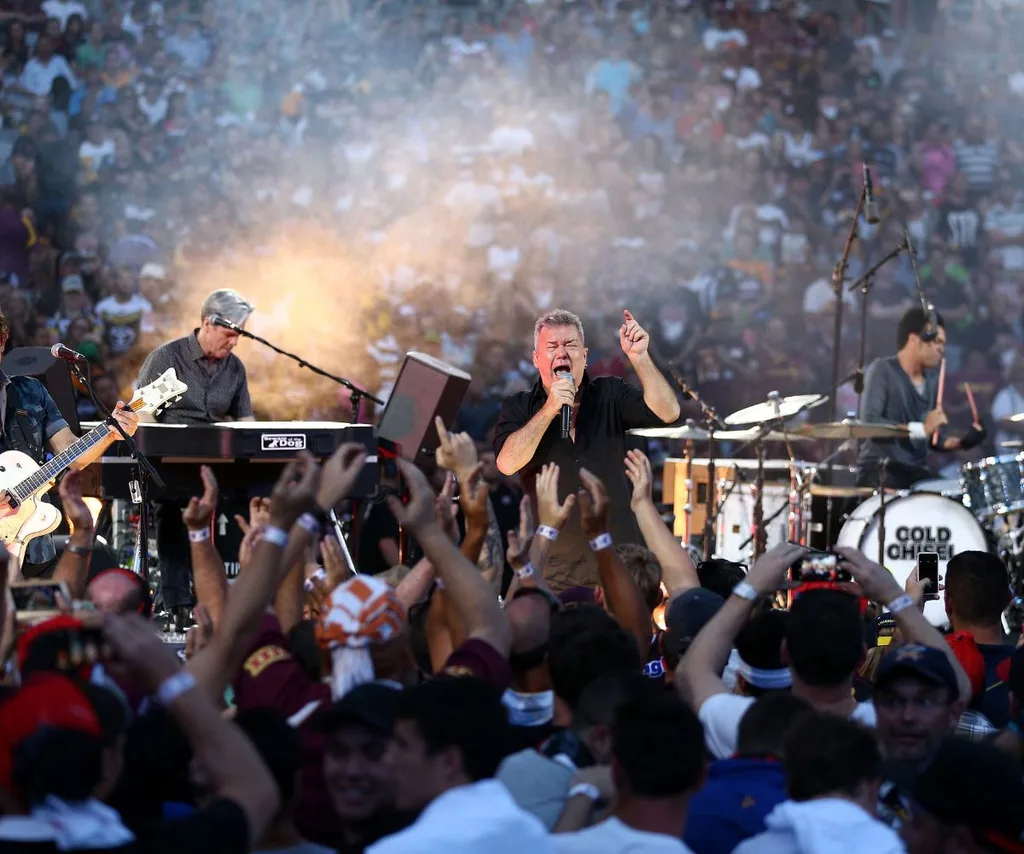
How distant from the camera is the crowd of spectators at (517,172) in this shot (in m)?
13.8

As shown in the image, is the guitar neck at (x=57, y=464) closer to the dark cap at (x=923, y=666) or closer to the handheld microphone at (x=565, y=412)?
the handheld microphone at (x=565, y=412)

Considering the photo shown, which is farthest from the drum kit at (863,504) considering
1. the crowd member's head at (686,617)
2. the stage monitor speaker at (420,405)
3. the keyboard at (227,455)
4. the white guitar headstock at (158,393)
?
the crowd member's head at (686,617)

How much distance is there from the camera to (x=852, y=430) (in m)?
10.3

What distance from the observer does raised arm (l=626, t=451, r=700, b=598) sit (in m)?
5.24

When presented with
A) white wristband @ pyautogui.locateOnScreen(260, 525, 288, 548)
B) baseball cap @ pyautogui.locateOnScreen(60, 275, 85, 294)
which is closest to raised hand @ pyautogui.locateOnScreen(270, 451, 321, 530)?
white wristband @ pyautogui.locateOnScreen(260, 525, 288, 548)

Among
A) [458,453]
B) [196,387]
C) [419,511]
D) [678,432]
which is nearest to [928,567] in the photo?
[458,453]

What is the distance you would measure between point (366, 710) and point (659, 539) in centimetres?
251

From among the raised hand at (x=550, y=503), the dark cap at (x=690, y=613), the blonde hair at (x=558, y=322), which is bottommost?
the dark cap at (x=690, y=613)

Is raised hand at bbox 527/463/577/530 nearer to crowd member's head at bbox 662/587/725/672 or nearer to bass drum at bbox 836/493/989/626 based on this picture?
crowd member's head at bbox 662/587/725/672

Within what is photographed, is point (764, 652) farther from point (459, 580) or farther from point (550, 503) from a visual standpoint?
point (550, 503)

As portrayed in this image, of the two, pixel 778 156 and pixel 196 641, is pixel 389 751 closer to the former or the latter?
pixel 196 641

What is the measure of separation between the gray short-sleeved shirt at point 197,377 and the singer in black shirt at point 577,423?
Answer: 2800mm

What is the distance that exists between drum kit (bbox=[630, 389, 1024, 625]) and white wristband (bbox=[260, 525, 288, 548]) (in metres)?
6.55

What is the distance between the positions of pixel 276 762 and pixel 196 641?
150cm
